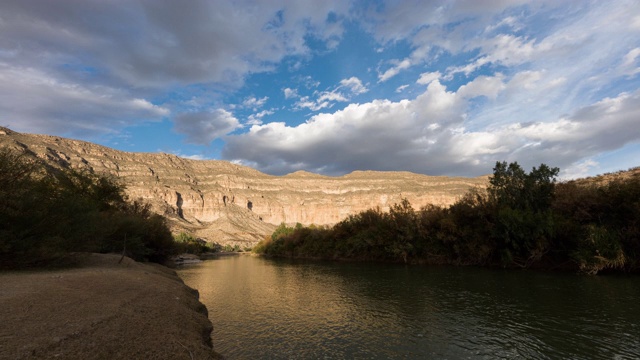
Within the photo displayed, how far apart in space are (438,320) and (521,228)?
23.5m

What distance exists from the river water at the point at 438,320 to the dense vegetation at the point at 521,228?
3.86m

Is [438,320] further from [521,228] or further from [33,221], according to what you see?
[521,228]

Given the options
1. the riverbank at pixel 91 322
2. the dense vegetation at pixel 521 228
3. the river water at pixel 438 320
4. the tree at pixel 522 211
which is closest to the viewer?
the riverbank at pixel 91 322

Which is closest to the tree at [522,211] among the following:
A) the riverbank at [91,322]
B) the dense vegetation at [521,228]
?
the dense vegetation at [521,228]

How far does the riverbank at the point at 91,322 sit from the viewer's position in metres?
6.57

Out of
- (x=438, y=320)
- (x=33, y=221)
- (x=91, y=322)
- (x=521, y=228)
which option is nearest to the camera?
(x=91, y=322)

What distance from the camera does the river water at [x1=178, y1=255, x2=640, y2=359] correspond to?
1077 cm

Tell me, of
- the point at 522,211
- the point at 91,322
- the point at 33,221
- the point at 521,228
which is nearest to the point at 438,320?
the point at 91,322

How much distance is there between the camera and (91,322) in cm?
817

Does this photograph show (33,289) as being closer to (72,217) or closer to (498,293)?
(72,217)

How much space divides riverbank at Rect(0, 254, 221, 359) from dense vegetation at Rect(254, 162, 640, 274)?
31.3 metres

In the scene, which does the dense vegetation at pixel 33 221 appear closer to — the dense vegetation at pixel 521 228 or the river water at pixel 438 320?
the river water at pixel 438 320

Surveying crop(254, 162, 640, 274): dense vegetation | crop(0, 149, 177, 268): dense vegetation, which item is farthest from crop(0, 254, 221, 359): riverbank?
crop(254, 162, 640, 274): dense vegetation

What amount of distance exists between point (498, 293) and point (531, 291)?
215 cm
